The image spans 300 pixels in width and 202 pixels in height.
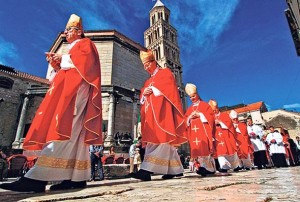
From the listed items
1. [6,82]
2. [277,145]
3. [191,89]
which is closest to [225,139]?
[191,89]

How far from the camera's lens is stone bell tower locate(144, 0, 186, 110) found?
38500 millimetres

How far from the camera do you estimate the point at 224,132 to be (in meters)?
6.74

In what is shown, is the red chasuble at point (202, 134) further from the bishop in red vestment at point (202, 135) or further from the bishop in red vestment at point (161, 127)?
the bishop in red vestment at point (161, 127)

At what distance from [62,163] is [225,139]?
5170 millimetres

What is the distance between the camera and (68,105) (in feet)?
9.52

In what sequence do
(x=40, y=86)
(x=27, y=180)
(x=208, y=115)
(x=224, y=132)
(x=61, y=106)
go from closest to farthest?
1. (x=27, y=180)
2. (x=61, y=106)
3. (x=208, y=115)
4. (x=224, y=132)
5. (x=40, y=86)

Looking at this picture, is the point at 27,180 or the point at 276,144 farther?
the point at 276,144

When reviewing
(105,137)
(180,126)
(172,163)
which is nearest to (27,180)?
(172,163)

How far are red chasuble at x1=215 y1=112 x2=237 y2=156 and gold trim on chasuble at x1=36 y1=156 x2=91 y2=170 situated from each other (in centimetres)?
453

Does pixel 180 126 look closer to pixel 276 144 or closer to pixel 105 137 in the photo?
pixel 276 144

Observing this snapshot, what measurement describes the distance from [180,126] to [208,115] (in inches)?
60.1

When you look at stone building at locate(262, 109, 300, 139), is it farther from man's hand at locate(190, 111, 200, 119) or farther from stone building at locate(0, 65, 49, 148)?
man's hand at locate(190, 111, 200, 119)

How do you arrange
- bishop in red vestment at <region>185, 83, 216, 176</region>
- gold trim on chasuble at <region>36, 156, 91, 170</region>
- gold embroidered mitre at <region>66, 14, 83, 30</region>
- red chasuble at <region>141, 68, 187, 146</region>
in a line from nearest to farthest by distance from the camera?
gold trim on chasuble at <region>36, 156, 91, 170</region> < gold embroidered mitre at <region>66, 14, 83, 30</region> < red chasuble at <region>141, 68, 187, 146</region> < bishop in red vestment at <region>185, 83, 216, 176</region>

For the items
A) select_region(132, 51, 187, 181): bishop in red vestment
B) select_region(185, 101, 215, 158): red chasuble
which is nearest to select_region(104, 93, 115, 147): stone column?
select_region(185, 101, 215, 158): red chasuble
